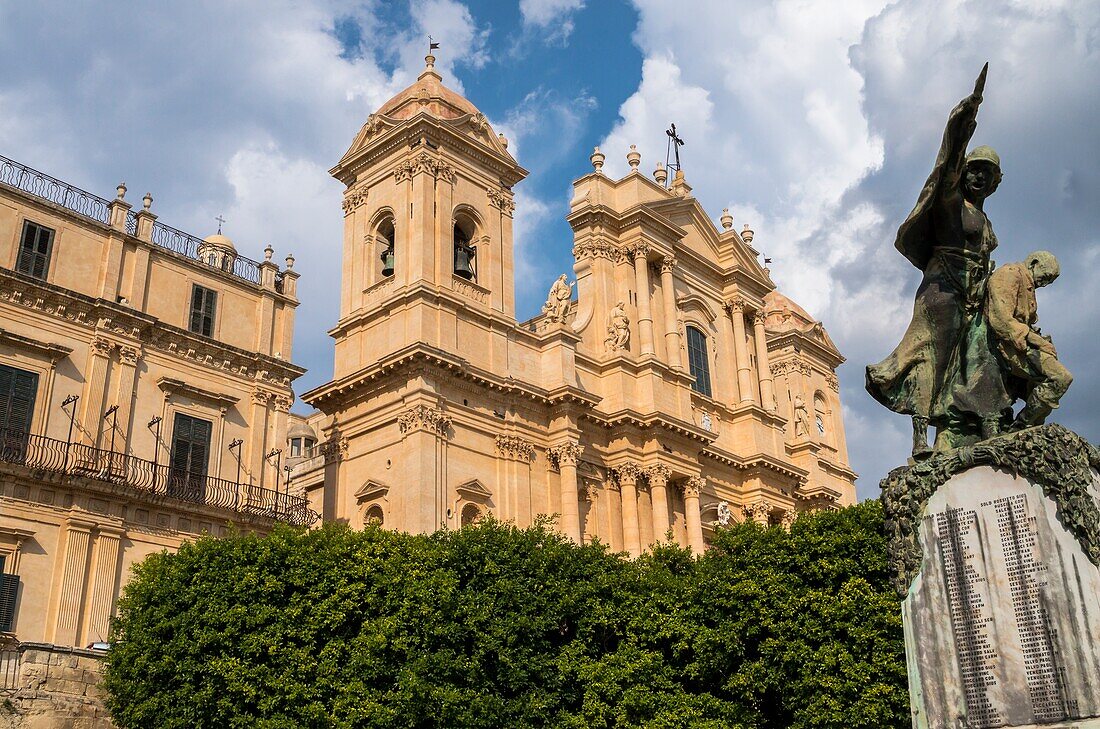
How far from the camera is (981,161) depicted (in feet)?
26.3

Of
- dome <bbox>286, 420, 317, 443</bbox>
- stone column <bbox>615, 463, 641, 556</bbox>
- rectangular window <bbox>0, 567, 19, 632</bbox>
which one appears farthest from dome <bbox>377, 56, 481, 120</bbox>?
dome <bbox>286, 420, 317, 443</bbox>

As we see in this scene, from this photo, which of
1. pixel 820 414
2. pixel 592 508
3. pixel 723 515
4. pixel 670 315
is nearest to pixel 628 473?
pixel 592 508

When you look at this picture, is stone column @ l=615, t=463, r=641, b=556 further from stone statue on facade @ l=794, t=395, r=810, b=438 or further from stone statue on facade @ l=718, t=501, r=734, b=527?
stone statue on facade @ l=794, t=395, r=810, b=438

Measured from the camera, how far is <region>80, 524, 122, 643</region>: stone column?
77.6 feet

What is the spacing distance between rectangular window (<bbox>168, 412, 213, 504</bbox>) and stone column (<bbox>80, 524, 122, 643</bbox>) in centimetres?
190

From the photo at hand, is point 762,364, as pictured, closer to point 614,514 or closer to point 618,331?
point 618,331

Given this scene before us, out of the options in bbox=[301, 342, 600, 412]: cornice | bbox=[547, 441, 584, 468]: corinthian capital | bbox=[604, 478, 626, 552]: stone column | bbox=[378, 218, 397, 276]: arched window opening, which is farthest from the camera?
bbox=[604, 478, 626, 552]: stone column

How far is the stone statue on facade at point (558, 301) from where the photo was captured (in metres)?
34.7

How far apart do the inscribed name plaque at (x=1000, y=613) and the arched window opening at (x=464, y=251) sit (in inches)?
1036

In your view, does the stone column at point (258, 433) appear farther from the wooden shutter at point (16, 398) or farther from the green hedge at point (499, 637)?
the green hedge at point (499, 637)

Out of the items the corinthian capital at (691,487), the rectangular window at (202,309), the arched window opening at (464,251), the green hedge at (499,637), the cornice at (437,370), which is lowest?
the green hedge at (499,637)

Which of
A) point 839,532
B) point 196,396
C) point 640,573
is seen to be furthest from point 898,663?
point 196,396

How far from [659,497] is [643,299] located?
23.4 ft

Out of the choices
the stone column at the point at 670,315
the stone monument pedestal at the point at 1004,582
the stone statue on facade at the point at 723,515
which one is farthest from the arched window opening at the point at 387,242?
the stone monument pedestal at the point at 1004,582
